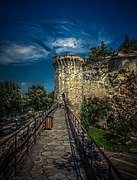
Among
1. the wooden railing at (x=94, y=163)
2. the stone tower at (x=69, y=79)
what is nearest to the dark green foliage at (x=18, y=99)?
the stone tower at (x=69, y=79)

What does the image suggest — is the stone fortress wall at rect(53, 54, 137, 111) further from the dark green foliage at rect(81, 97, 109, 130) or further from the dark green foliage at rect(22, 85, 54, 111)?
the dark green foliage at rect(22, 85, 54, 111)

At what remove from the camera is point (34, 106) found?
4691 centimetres

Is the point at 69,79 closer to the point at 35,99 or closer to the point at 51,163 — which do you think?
the point at 35,99

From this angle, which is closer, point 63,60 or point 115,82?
point 115,82

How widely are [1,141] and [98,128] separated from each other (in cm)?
2501

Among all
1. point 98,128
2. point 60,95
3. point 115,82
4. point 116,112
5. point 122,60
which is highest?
point 122,60

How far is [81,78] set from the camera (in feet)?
99.6

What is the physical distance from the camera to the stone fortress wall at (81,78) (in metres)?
27.9

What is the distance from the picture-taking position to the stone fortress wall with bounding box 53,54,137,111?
27.9 m

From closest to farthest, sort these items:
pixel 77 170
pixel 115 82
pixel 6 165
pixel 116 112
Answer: pixel 6 165 → pixel 77 170 → pixel 116 112 → pixel 115 82

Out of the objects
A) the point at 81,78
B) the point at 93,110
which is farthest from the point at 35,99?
the point at 93,110

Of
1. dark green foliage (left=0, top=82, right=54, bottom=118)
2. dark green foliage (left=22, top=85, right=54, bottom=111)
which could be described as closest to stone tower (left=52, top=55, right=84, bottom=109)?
dark green foliage (left=0, top=82, right=54, bottom=118)

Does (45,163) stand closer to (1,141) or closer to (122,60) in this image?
(1,141)

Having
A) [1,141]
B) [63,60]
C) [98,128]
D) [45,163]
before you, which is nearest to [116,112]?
[98,128]
